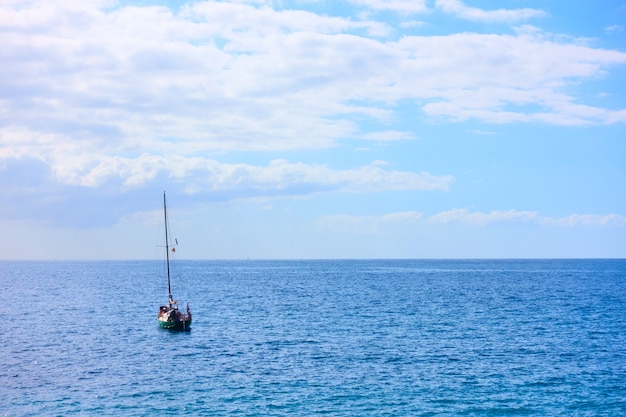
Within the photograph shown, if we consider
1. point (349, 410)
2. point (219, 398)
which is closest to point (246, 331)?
point (219, 398)

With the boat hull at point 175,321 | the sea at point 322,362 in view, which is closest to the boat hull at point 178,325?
the boat hull at point 175,321

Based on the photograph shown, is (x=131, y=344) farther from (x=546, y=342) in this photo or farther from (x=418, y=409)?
(x=546, y=342)

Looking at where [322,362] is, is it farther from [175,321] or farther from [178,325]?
[175,321]

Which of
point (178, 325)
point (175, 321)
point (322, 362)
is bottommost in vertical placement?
point (322, 362)

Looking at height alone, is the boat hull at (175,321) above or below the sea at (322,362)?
above

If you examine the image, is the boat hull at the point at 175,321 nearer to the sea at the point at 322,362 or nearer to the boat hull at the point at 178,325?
the boat hull at the point at 178,325

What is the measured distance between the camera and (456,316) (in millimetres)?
96250

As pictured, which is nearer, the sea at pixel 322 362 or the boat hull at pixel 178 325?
the sea at pixel 322 362

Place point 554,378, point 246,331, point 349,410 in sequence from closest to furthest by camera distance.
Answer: point 349,410, point 554,378, point 246,331

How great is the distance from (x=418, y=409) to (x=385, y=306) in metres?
68.2

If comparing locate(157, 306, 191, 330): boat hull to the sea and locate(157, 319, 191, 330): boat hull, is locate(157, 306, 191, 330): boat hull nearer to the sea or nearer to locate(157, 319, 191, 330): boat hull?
locate(157, 319, 191, 330): boat hull

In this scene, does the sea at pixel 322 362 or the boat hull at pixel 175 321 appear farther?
the boat hull at pixel 175 321

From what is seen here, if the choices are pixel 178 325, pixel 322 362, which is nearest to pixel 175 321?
pixel 178 325

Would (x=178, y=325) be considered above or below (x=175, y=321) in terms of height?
below
